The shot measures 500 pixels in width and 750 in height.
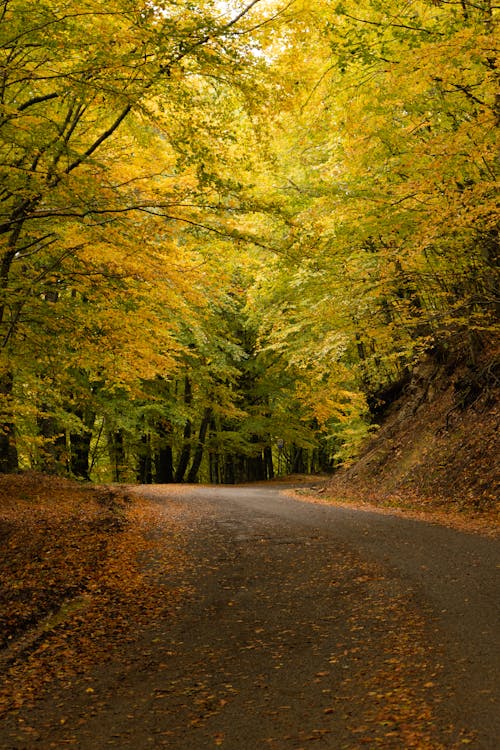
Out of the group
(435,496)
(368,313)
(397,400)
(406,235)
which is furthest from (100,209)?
(397,400)

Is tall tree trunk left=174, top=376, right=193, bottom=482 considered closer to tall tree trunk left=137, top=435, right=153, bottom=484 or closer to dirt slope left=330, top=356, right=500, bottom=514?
tall tree trunk left=137, top=435, right=153, bottom=484

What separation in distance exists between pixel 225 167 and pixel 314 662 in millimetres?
6832

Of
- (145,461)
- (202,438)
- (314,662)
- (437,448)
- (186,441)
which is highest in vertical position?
(202,438)

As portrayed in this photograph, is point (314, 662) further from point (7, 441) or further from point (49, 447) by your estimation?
point (49, 447)

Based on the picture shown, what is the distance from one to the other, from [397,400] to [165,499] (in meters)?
8.94

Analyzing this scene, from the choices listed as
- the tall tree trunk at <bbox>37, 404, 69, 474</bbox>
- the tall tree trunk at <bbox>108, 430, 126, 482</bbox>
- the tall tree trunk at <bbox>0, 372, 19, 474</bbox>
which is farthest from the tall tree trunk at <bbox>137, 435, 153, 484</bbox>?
the tall tree trunk at <bbox>0, 372, 19, 474</bbox>

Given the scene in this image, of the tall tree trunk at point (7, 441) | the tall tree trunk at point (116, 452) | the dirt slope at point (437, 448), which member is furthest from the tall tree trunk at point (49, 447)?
the dirt slope at point (437, 448)

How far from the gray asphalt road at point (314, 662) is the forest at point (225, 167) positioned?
428cm

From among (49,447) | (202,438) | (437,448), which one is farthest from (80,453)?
(437,448)

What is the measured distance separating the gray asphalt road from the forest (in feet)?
14.0

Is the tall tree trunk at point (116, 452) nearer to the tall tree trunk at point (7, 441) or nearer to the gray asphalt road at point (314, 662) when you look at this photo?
the tall tree trunk at point (7, 441)

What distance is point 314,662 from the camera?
14.0 feet

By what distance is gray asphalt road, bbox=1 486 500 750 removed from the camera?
3.29 metres

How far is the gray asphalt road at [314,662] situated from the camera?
10.8 ft
